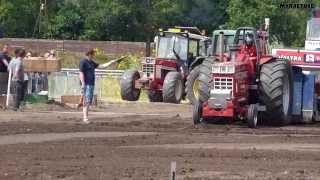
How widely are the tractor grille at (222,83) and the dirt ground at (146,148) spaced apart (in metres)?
0.97

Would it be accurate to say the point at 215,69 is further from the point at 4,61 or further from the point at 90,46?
the point at 90,46

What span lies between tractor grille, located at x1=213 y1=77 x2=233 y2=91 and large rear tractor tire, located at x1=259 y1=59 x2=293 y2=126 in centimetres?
108

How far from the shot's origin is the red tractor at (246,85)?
2061 cm

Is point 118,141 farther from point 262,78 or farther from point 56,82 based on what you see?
point 56,82

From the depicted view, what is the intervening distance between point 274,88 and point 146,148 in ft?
21.0

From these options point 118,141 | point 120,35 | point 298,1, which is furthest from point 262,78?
point 120,35

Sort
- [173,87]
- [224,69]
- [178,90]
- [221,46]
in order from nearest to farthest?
[224,69] → [221,46] → [173,87] → [178,90]

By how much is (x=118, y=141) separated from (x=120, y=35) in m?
65.4

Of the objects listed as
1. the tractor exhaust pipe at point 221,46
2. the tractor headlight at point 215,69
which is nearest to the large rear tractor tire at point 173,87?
the tractor exhaust pipe at point 221,46

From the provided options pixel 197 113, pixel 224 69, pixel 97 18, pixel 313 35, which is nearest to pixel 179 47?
pixel 313 35

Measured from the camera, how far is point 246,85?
21.2 metres

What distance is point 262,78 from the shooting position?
2130 cm

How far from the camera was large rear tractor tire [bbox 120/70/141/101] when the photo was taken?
32406 mm

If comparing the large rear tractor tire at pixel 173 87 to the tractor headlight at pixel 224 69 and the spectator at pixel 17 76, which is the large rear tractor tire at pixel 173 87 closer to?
the spectator at pixel 17 76
